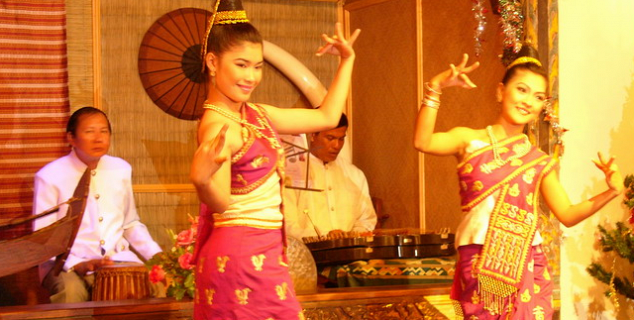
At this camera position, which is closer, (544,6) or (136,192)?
(544,6)

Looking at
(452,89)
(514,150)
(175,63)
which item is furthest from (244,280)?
(175,63)

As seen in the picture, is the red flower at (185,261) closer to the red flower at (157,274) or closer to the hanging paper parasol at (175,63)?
the red flower at (157,274)

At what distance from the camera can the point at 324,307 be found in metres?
4.42

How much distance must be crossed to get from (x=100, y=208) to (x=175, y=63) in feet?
3.94

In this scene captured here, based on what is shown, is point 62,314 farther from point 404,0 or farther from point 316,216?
point 404,0

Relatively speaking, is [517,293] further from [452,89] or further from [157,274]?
[452,89]

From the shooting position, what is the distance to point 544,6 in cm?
495

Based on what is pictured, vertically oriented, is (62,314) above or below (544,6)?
below

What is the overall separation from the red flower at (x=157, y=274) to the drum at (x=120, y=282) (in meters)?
0.22

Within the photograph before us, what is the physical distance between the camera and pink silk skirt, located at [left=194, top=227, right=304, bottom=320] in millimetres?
2793

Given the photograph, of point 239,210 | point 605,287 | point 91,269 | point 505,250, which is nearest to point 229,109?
point 239,210

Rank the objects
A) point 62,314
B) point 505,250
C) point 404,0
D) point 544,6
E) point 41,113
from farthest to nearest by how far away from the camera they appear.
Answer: point 404,0 → point 41,113 → point 544,6 → point 62,314 → point 505,250

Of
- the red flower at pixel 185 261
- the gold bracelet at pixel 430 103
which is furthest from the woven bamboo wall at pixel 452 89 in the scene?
the gold bracelet at pixel 430 103

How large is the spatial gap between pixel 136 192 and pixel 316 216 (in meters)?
1.19
